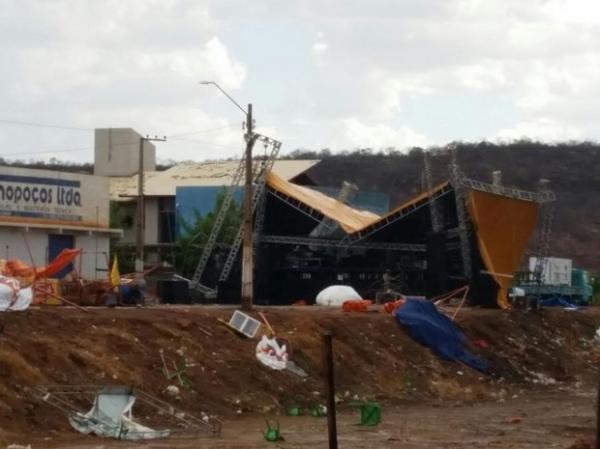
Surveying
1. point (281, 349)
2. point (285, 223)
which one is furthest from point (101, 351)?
point (285, 223)

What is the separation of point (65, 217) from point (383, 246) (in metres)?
13.3

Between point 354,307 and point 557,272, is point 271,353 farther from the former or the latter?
point 557,272

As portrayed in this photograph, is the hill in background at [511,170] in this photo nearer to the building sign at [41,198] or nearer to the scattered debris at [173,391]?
the building sign at [41,198]

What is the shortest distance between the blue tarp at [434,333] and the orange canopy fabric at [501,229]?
1013 cm

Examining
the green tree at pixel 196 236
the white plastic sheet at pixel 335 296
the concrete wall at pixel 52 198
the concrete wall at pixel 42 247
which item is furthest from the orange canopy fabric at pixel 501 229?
the green tree at pixel 196 236

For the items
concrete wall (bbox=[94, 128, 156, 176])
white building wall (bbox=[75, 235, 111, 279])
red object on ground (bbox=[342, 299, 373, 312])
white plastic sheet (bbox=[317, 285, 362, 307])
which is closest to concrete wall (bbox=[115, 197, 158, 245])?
concrete wall (bbox=[94, 128, 156, 176])

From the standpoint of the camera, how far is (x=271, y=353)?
1545 inches

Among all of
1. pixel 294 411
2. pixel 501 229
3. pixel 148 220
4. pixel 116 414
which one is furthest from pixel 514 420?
pixel 148 220

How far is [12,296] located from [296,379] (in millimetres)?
7679

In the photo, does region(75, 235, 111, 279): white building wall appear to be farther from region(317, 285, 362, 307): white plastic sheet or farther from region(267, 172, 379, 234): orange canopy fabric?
region(317, 285, 362, 307): white plastic sheet

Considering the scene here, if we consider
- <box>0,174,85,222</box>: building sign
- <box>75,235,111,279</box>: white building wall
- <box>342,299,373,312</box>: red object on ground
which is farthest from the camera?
<box>75,235,111,279</box>: white building wall

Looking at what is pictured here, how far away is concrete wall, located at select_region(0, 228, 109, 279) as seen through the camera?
193ft

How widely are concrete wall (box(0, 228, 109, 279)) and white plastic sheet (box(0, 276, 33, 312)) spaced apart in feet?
67.5

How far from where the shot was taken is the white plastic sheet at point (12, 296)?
3575 centimetres
